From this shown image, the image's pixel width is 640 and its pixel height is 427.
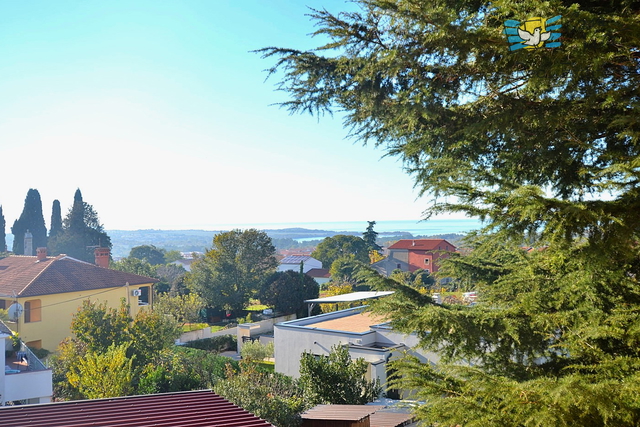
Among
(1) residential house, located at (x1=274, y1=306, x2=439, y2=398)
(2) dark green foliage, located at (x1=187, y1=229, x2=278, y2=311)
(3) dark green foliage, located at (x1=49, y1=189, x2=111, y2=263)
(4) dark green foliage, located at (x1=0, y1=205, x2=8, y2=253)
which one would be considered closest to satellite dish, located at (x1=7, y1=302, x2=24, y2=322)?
(1) residential house, located at (x1=274, y1=306, x2=439, y2=398)

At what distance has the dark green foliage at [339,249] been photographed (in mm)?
55562

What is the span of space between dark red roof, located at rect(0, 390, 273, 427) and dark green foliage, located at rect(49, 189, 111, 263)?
46.3 meters

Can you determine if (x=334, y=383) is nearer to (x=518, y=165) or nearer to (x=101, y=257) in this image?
(x=518, y=165)

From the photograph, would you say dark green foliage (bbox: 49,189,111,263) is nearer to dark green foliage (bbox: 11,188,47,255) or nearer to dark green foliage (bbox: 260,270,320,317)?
dark green foliage (bbox: 11,188,47,255)

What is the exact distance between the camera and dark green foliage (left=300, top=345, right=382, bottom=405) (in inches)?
473

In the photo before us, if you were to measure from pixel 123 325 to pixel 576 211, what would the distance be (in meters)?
18.3

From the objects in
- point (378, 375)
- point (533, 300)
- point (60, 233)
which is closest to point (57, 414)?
point (533, 300)

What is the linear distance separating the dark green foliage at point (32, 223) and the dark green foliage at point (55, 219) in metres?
2.99

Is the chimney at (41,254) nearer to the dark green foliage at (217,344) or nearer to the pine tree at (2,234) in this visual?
the dark green foliage at (217,344)

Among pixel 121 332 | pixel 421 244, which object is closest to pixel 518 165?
Result: pixel 121 332

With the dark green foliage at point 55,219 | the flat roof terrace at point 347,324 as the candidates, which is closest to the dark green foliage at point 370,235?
the dark green foliage at point 55,219

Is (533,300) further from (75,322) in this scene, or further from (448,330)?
(75,322)

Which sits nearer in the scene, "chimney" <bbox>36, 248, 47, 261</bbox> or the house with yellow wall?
the house with yellow wall

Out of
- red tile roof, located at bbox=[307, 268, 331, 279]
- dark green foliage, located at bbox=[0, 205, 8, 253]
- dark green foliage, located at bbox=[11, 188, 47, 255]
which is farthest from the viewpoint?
red tile roof, located at bbox=[307, 268, 331, 279]
